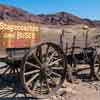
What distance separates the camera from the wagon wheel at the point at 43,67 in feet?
26.5

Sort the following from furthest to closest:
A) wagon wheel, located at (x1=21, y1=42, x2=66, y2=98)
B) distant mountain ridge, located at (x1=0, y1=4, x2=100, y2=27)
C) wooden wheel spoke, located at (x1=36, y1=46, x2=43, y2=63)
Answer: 1. distant mountain ridge, located at (x1=0, y1=4, x2=100, y2=27)
2. wooden wheel spoke, located at (x1=36, y1=46, x2=43, y2=63)
3. wagon wheel, located at (x1=21, y1=42, x2=66, y2=98)

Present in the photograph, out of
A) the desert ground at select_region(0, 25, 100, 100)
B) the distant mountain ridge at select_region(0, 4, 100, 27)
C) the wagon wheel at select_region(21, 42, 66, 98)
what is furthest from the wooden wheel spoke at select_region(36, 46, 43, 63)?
the distant mountain ridge at select_region(0, 4, 100, 27)

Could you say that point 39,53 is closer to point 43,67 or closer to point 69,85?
point 43,67

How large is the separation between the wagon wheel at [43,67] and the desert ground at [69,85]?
0.83 feet

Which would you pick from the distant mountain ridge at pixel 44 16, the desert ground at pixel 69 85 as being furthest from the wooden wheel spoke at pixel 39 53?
the distant mountain ridge at pixel 44 16

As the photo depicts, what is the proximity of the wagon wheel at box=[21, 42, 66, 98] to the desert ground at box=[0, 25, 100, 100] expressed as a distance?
254 mm

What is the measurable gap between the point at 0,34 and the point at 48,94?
1.89 metres

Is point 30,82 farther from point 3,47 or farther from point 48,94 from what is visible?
point 3,47

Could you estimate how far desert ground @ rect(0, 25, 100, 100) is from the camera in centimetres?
849

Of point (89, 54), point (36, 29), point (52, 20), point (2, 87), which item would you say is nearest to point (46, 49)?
point (36, 29)

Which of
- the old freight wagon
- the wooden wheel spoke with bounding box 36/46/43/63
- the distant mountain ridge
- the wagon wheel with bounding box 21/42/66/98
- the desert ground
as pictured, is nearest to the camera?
the old freight wagon

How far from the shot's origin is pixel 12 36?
793 centimetres

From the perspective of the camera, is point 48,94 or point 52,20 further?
point 52,20

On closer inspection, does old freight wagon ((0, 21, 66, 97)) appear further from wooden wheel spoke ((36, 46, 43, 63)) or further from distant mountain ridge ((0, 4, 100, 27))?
distant mountain ridge ((0, 4, 100, 27))
